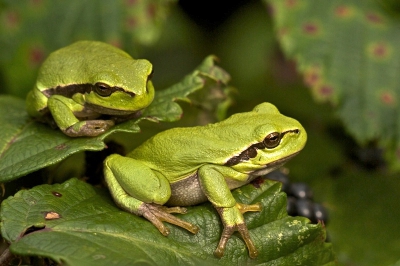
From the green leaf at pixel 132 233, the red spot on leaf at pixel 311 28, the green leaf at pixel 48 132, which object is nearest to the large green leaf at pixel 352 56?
the red spot on leaf at pixel 311 28

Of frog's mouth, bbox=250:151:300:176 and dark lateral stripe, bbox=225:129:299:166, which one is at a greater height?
dark lateral stripe, bbox=225:129:299:166

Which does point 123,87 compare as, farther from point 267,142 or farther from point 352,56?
point 352,56

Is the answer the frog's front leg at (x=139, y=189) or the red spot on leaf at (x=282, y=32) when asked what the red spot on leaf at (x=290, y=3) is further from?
the frog's front leg at (x=139, y=189)

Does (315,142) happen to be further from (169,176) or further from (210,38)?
(169,176)

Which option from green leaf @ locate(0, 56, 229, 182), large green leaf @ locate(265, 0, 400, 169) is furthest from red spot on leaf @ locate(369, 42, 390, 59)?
green leaf @ locate(0, 56, 229, 182)

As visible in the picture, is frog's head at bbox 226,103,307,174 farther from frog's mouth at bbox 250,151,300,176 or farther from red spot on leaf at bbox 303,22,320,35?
red spot on leaf at bbox 303,22,320,35

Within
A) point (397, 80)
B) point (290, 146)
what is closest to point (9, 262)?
point (290, 146)

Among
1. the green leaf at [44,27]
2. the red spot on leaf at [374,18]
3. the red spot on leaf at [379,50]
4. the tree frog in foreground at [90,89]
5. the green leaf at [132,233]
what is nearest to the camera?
the green leaf at [132,233]
